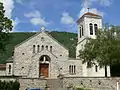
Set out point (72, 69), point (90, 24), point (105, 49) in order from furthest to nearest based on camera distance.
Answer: point (90, 24), point (72, 69), point (105, 49)

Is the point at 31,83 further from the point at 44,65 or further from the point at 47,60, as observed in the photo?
the point at 47,60

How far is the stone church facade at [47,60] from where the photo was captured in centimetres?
4691

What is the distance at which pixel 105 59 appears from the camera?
37906 millimetres

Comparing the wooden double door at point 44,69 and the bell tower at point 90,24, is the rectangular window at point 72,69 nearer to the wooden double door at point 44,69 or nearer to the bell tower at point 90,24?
the wooden double door at point 44,69

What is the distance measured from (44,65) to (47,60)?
1.16 metres

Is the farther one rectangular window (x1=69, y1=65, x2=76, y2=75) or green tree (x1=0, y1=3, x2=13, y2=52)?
rectangular window (x1=69, y1=65, x2=76, y2=75)

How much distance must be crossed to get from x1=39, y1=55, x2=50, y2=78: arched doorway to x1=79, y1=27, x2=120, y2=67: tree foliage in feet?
29.0

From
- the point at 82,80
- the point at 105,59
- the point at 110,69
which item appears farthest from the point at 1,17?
the point at 110,69

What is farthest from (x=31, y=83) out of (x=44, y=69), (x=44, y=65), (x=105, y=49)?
(x=44, y=69)

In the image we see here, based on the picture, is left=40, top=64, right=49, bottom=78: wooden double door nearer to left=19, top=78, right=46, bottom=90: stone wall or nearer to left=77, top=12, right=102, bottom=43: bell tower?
left=77, top=12, right=102, bottom=43: bell tower

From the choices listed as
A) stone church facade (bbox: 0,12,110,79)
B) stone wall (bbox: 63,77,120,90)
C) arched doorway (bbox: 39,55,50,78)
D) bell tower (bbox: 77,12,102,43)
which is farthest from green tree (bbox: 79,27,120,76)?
bell tower (bbox: 77,12,102,43)

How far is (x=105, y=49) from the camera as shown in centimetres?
3778

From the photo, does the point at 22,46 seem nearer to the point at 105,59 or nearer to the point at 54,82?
the point at 54,82

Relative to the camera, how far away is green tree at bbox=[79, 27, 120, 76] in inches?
1492
